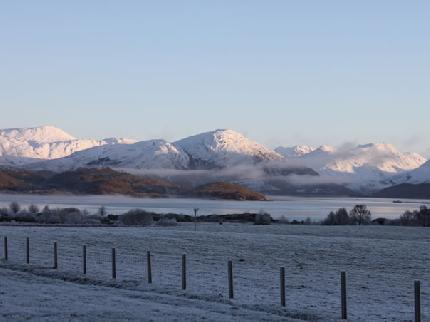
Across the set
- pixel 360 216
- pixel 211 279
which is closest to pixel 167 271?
pixel 211 279

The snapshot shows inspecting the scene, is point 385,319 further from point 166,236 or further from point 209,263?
point 166,236

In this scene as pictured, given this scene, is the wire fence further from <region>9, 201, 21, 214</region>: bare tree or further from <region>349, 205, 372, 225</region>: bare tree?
<region>9, 201, 21, 214</region>: bare tree

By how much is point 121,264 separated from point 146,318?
1759 centimetres

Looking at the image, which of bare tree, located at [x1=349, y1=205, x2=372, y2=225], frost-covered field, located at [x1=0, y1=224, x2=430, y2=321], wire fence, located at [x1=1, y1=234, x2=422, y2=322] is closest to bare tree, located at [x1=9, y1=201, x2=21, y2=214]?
bare tree, located at [x1=349, y1=205, x2=372, y2=225]

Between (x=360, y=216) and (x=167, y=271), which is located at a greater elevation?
(x=167, y=271)

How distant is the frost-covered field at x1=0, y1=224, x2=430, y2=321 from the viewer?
21.6m

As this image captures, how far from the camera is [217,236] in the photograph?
191 ft

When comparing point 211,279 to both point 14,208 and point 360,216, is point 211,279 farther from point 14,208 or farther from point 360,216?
point 14,208

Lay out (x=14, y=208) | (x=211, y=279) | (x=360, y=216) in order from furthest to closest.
→ 1. (x=14, y=208)
2. (x=360, y=216)
3. (x=211, y=279)

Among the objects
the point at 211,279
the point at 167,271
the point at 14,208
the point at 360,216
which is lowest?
the point at 360,216

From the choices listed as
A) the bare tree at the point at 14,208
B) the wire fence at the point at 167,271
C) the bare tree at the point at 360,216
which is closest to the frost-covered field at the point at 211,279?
the wire fence at the point at 167,271

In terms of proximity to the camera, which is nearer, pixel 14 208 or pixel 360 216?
pixel 360 216

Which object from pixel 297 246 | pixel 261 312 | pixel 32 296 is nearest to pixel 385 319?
pixel 261 312

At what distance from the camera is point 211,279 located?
31672 mm
